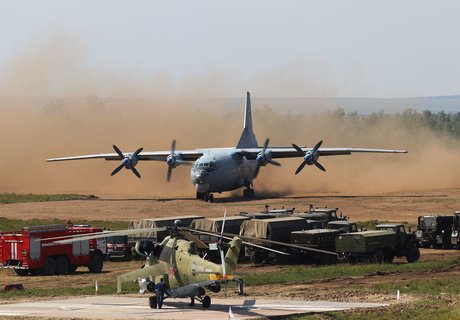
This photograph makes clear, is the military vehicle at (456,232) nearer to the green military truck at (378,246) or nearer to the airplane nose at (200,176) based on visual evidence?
the green military truck at (378,246)

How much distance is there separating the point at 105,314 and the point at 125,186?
7865 centimetres

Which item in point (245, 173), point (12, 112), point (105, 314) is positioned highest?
point (12, 112)

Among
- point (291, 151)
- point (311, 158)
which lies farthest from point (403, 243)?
point (291, 151)

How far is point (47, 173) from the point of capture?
121438 millimetres

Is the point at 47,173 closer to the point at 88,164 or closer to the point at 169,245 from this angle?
the point at 88,164

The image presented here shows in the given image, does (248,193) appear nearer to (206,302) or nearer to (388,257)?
(388,257)

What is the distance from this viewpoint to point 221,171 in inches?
3637

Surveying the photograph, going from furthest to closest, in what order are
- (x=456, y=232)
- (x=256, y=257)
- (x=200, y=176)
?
(x=200, y=176) < (x=456, y=232) < (x=256, y=257)

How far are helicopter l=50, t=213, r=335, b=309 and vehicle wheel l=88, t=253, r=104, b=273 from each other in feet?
52.2

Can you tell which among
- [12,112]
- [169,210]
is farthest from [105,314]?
[12,112]

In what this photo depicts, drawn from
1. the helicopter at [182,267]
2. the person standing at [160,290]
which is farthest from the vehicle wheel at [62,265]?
the person standing at [160,290]

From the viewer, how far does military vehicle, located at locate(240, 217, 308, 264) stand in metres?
54.3

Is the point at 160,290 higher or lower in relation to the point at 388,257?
lower

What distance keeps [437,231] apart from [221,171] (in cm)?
3464
